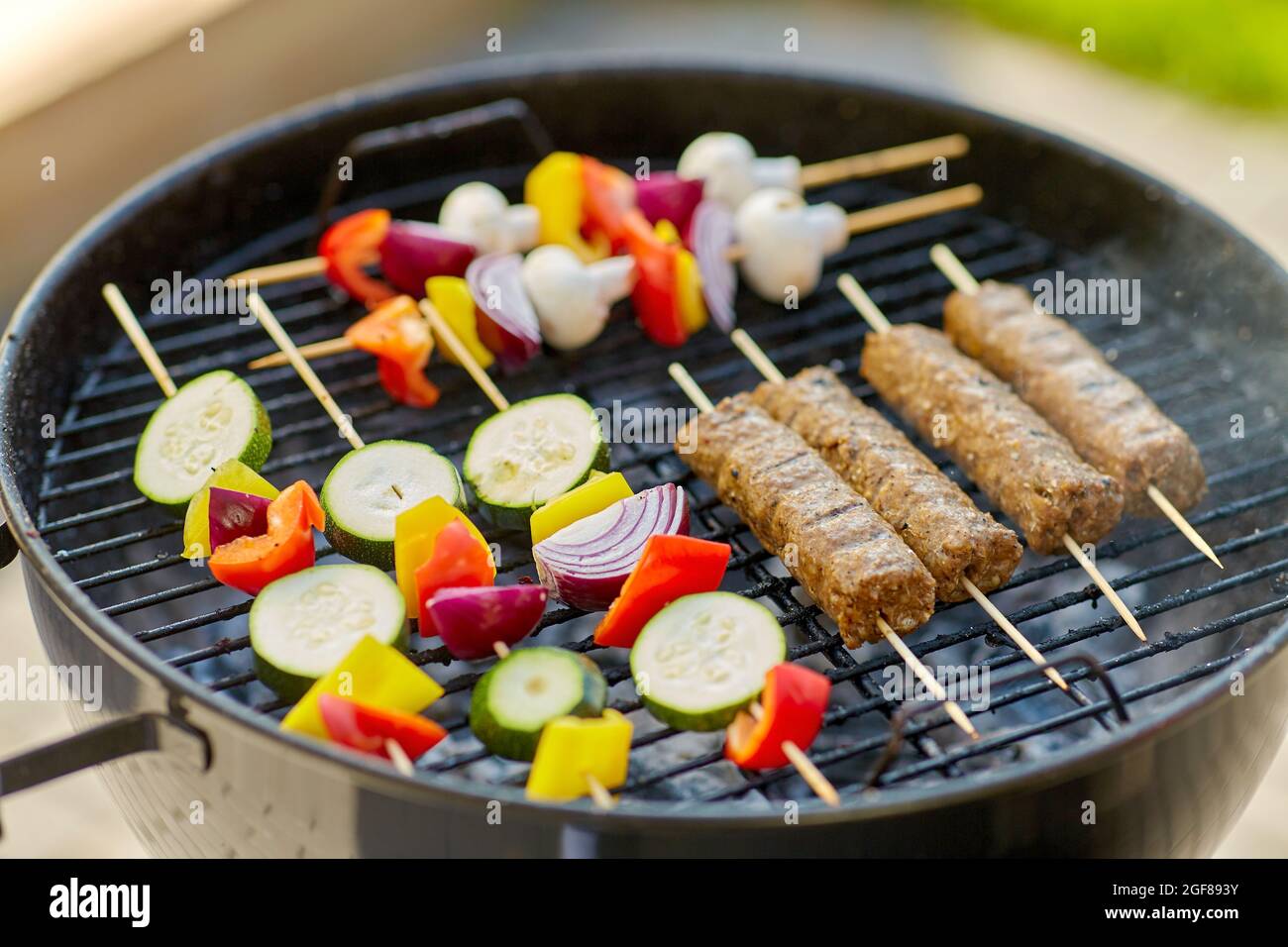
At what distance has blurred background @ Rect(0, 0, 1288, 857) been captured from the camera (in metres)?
6.74

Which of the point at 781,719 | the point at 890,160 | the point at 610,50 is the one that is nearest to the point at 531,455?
the point at 781,719

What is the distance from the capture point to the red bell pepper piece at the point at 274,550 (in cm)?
A: 328

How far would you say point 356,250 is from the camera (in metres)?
4.36

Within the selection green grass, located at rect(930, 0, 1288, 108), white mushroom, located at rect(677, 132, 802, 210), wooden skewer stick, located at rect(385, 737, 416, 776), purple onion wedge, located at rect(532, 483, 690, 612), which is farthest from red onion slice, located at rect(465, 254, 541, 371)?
green grass, located at rect(930, 0, 1288, 108)

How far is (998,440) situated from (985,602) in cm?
53

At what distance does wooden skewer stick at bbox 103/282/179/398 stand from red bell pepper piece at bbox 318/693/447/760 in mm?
1327

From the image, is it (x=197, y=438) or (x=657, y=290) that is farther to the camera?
(x=657, y=290)

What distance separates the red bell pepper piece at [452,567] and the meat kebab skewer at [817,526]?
0.69 metres

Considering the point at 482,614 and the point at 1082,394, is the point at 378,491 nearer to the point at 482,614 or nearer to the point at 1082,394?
the point at 482,614

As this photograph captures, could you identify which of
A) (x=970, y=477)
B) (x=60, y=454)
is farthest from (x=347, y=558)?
(x=970, y=477)

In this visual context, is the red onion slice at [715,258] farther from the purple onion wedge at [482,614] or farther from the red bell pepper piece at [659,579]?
the purple onion wedge at [482,614]

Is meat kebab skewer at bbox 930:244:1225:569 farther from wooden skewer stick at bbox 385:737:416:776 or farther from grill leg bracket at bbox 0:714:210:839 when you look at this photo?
grill leg bracket at bbox 0:714:210:839
